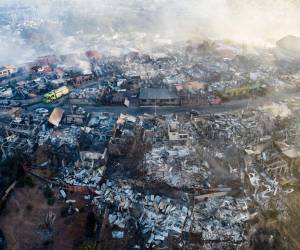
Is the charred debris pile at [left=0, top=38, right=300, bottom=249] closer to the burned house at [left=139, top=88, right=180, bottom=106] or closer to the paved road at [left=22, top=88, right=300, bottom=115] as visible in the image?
the burned house at [left=139, top=88, right=180, bottom=106]

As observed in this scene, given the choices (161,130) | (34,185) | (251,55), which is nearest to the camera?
(34,185)

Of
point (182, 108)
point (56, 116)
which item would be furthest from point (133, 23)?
point (56, 116)

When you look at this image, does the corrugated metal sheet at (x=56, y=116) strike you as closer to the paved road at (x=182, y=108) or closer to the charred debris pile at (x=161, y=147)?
the charred debris pile at (x=161, y=147)

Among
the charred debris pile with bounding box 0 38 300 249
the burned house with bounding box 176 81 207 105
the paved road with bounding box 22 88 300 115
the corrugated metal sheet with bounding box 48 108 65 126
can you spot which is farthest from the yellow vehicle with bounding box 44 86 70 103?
the burned house with bounding box 176 81 207 105

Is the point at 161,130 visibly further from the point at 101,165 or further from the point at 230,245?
the point at 230,245

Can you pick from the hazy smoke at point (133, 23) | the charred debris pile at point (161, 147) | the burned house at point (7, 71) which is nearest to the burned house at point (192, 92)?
the charred debris pile at point (161, 147)

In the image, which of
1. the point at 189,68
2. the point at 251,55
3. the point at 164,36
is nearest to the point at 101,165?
the point at 189,68
